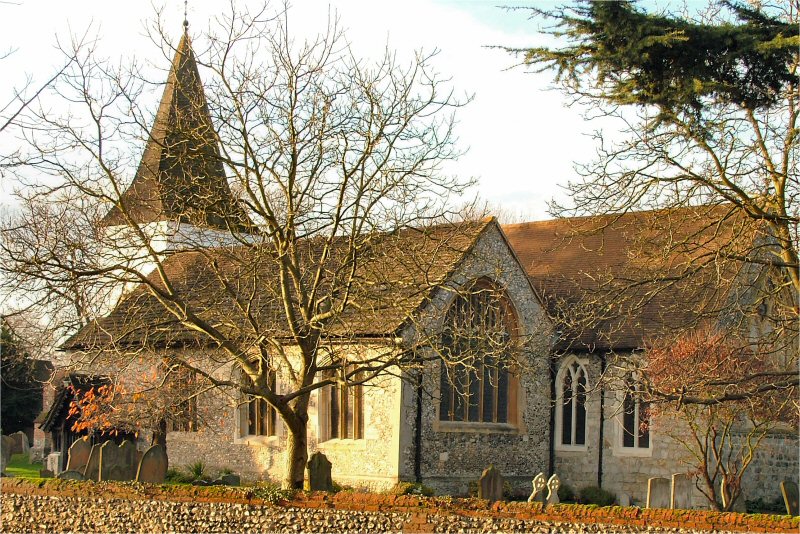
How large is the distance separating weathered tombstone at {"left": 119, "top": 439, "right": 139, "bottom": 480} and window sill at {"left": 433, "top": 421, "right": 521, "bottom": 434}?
256 inches

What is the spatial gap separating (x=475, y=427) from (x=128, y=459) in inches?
311

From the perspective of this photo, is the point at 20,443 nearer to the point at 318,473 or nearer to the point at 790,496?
the point at 318,473

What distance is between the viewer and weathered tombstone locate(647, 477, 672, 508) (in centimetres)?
1716

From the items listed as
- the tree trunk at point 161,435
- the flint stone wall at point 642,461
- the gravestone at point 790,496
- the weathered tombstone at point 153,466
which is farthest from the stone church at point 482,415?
the gravestone at point 790,496

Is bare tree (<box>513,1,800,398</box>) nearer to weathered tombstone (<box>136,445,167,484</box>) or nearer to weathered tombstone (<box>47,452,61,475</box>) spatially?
weathered tombstone (<box>136,445,167,484</box>)

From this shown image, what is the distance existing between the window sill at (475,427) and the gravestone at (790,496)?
7.32 meters

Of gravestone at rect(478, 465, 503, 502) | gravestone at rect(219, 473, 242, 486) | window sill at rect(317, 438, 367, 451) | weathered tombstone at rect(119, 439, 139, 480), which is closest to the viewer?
gravestone at rect(478, 465, 503, 502)

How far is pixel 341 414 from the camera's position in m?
23.3

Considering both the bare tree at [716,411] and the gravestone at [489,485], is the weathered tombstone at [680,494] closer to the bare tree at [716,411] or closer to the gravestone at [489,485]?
the bare tree at [716,411]

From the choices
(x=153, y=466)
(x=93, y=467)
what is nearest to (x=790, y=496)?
(x=153, y=466)

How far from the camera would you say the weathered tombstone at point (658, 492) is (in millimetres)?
17156

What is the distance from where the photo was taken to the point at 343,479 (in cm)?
2255

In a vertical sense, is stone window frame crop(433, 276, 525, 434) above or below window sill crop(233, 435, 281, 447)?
above

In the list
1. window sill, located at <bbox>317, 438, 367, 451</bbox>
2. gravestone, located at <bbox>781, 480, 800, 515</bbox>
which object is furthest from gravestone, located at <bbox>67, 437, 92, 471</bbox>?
gravestone, located at <bbox>781, 480, 800, 515</bbox>
